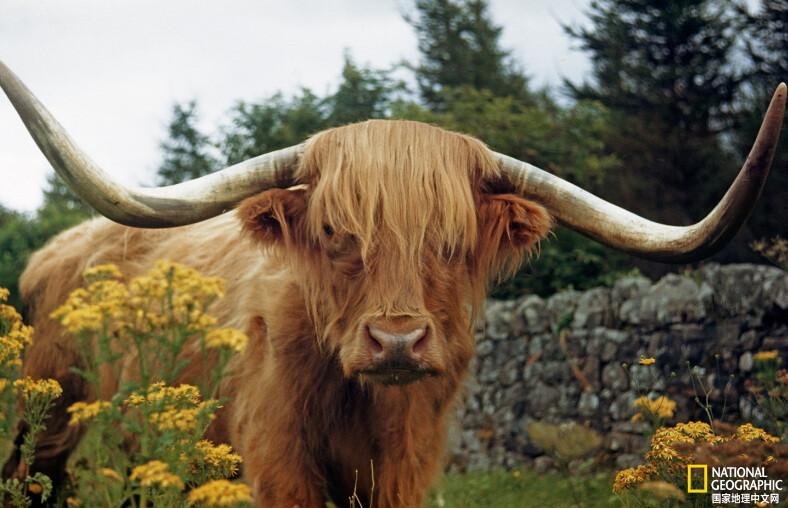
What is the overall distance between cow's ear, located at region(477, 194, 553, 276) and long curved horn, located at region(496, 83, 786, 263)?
0.14 meters

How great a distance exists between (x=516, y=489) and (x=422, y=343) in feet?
14.2

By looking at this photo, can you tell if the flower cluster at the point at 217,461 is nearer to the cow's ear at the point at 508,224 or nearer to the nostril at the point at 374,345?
the nostril at the point at 374,345

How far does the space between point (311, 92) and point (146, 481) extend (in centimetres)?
1191

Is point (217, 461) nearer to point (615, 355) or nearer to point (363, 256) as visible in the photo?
point (363, 256)

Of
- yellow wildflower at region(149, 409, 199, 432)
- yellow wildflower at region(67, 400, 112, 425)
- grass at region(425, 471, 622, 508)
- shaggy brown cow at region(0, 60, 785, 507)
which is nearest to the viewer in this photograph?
yellow wildflower at region(67, 400, 112, 425)

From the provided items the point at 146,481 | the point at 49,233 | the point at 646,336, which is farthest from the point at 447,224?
the point at 49,233

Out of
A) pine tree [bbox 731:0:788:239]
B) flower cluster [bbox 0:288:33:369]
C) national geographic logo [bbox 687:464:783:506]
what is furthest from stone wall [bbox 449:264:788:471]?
pine tree [bbox 731:0:788:239]

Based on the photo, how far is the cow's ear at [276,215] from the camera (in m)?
2.95

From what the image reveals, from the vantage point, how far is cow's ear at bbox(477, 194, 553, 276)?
9.94 feet

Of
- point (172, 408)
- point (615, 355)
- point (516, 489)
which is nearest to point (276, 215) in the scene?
point (172, 408)

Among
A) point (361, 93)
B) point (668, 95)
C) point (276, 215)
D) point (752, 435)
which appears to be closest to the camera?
point (752, 435)

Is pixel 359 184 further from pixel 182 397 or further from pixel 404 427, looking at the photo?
pixel 182 397

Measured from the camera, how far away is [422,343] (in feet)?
8.13

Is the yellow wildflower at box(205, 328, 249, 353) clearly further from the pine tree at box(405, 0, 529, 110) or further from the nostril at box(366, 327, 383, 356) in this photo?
the pine tree at box(405, 0, 529, 110)
